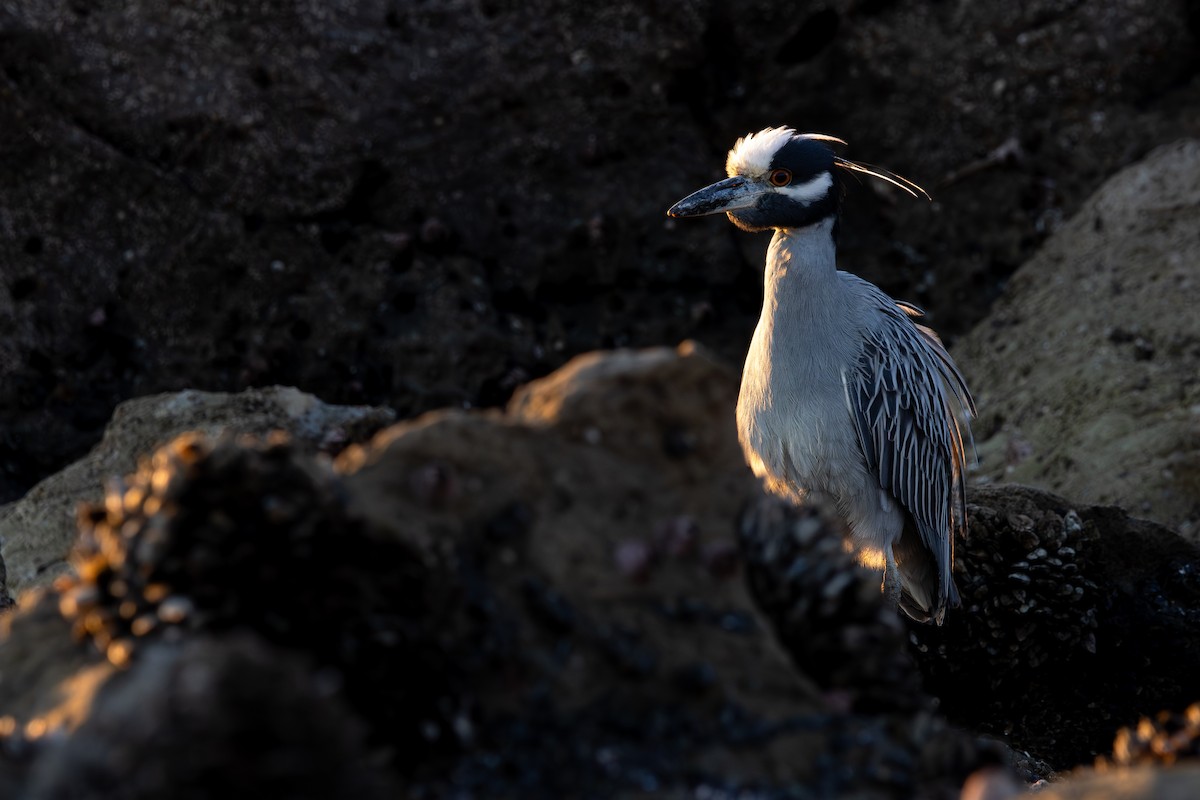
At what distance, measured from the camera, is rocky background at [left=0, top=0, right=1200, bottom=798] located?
75.4 inches

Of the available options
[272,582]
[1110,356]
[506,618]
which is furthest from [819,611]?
[1110,356]

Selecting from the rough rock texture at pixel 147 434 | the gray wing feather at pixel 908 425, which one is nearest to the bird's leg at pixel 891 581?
the gray wing feather at pixel 908 425

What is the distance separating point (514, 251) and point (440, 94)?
32.2 inches

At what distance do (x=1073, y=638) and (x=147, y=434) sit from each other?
3289mm

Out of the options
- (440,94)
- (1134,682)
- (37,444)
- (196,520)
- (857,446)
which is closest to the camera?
(196,520)

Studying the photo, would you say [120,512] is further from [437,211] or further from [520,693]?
[437,211]

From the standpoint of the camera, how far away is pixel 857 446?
489cm

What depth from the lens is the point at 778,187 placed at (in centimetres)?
484

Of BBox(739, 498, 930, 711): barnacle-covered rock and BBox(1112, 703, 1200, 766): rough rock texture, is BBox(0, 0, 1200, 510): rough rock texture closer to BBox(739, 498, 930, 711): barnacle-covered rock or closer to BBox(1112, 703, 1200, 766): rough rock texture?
BBox(739, 498, 930, 711): barnacle-covered rock

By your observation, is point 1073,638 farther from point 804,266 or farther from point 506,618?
point 506,618

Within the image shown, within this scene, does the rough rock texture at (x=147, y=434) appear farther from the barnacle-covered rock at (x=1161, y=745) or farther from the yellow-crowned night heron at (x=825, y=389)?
the barnacle-covered rock at (x=1161, y=745)

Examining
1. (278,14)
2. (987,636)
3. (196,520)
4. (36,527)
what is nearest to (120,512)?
(196,520)

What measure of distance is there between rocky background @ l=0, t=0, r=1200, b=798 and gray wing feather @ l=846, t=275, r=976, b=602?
177 millimetres

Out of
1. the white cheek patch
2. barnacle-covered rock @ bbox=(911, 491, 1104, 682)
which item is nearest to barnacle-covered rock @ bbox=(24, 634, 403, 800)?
barnacle-covered rock @ bbox=(911, 491, 1104, 682)
